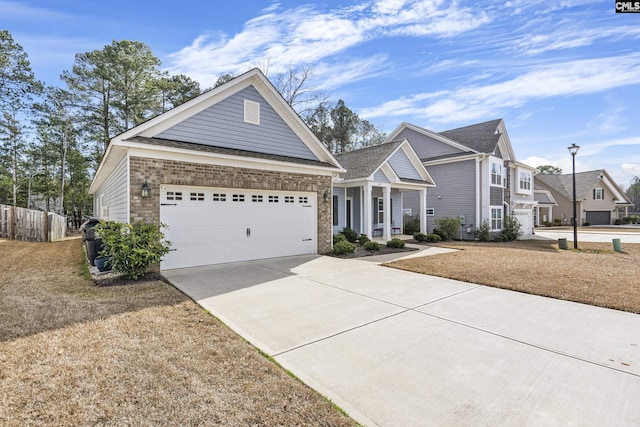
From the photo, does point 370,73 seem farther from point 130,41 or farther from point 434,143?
point 130,41

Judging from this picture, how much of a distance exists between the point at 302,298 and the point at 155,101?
28823 millimetres

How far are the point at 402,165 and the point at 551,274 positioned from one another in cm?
1006

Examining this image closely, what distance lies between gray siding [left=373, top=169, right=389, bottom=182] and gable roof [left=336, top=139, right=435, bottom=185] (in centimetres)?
38

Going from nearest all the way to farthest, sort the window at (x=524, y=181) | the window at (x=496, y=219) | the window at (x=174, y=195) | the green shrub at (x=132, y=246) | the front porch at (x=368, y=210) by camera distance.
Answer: the green shrub at (x=132, y=246) < the window at (x=174, y=195) < the front porch at (x=368, y=210) < the window at (x=496, y=219) < the window at (x=524, y=181)

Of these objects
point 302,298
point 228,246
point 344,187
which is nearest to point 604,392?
point 302,298

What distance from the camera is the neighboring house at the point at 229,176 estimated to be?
7891 millimetres

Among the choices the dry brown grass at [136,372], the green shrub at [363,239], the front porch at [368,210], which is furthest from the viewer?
the front porch at [368,210]

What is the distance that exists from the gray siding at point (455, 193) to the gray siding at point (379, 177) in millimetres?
7448

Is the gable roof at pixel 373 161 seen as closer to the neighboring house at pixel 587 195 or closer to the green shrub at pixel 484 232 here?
the green shrub at pixel 484 232

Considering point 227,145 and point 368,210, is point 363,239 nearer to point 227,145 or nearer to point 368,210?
point 368,210

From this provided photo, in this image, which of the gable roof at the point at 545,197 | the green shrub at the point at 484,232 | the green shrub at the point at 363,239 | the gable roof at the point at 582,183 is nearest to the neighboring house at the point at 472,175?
the green shrub at the point at 484,232

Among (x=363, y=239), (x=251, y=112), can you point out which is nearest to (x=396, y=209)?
(x=363, y=239)

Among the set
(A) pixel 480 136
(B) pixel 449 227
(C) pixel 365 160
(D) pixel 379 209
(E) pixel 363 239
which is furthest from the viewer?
(A) pixel 480 136

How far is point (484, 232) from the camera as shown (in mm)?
19062
